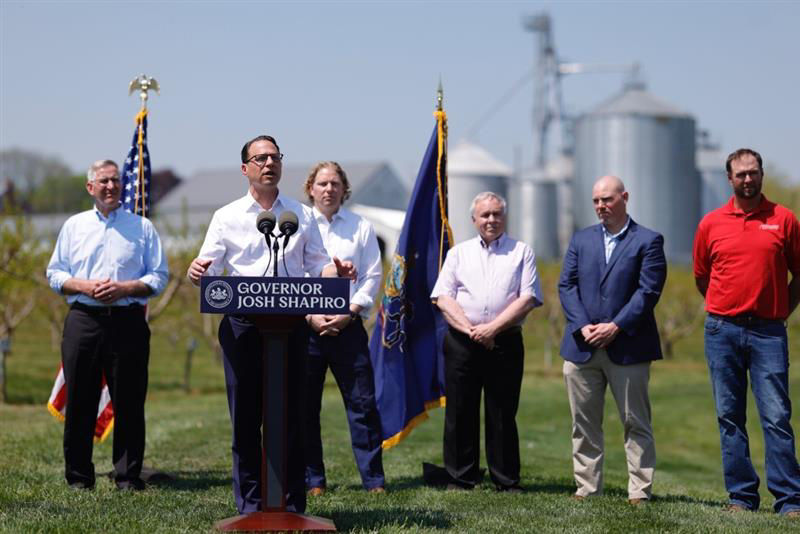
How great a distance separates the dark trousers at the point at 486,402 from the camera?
8.62 metres

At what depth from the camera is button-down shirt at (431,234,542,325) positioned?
855 centimetres

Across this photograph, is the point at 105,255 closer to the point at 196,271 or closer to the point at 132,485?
the point at 132,485

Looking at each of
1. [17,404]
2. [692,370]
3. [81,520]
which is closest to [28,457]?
[81,520]

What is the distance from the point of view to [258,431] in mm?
6586

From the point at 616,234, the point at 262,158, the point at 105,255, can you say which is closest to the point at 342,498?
the point at 105,255

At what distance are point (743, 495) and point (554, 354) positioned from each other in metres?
38.1

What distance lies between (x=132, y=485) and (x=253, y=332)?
2278 millimetres

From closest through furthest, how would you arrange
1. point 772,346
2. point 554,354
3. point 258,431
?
point 258,431 → point 772,346 → point 554,354

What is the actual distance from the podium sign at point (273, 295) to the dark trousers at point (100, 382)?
2640 millimetres

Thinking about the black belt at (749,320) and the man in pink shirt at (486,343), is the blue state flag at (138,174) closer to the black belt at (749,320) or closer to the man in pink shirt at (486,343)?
the man in pink shirt at (486,343)

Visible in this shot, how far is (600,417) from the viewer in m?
8.45

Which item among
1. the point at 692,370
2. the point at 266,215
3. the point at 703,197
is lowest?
the point at 692,370

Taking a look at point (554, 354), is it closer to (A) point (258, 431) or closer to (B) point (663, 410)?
(B) point (663, 410)

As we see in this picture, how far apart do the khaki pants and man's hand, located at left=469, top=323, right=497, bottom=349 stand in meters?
0.61
